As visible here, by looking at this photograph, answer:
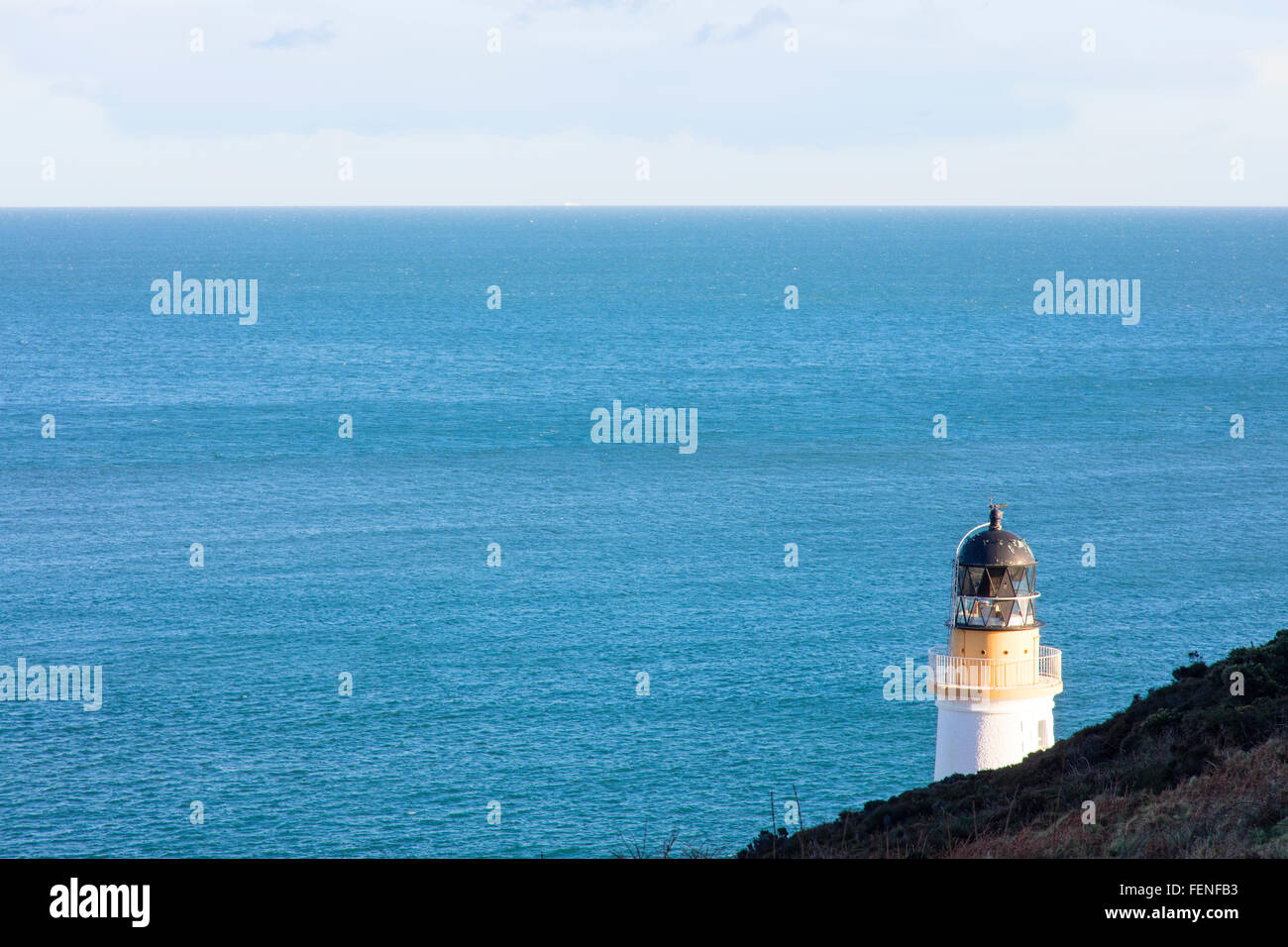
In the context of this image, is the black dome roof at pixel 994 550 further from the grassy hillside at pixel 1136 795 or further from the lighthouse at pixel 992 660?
the grassy hillside at pixel 1136 795

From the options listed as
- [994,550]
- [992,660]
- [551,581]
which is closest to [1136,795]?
[992,660]

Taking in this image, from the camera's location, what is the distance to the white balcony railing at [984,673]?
2506 cm

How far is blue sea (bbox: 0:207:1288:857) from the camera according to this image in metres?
46.4

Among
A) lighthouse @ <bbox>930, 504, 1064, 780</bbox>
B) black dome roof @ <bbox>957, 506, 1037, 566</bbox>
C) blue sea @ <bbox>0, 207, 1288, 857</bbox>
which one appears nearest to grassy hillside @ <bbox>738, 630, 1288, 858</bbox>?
lighthouse @ <bbox>930, 504, 1064, 780</bbox>

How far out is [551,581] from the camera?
70750 millimetres

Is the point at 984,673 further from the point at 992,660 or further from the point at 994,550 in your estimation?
the point at 994,550

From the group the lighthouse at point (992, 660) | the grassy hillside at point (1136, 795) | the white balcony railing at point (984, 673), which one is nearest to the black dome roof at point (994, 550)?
the lighthouse at point (992, 660)

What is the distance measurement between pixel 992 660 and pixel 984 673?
0.29 m

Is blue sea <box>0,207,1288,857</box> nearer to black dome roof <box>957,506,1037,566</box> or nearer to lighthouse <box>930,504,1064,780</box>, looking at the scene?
lighthouse <box>930,504,1064,780</box>

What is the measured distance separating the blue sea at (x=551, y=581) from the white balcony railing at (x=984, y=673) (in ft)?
29.5

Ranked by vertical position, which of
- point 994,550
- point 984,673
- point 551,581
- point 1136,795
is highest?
point 994,550

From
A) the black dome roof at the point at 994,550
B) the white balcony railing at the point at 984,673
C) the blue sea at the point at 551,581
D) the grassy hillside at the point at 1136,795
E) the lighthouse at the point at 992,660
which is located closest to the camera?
the grassy hillside at the point at 1136,795

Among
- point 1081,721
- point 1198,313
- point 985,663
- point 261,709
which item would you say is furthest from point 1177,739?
point 1198,313
